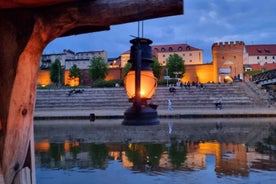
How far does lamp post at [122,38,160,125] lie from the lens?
298 centimetres

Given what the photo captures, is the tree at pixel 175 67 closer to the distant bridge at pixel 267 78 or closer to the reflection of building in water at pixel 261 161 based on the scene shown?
the distant bridge at pixel 267 78

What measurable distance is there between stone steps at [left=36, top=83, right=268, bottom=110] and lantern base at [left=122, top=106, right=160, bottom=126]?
36.5 meters

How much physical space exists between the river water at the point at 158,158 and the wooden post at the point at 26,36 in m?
6.24

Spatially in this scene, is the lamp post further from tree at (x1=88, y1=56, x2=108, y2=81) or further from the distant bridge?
tree at (x1=88, y1=56, x2=108, y2=81)

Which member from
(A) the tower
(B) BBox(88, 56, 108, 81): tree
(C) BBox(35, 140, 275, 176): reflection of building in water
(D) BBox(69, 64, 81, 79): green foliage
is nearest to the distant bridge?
(A) the tower

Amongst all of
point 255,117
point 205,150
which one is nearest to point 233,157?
point 205,150

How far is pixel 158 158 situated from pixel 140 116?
29.4ft

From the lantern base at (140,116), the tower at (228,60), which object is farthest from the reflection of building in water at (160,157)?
the tower at (228,60)

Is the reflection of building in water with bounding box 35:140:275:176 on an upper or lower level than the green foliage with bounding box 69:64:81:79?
lower

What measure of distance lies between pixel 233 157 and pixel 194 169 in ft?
7.46

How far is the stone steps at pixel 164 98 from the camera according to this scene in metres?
40.2

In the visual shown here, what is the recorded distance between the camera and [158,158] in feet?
38.5

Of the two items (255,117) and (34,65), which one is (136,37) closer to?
(34,65)

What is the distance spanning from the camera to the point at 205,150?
13031 mm
